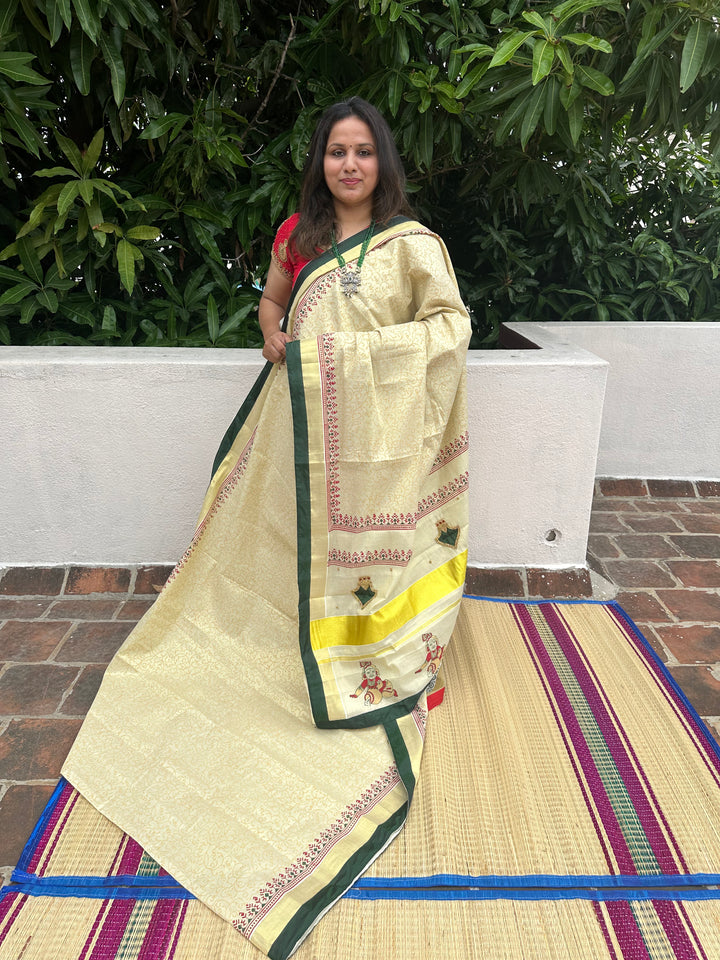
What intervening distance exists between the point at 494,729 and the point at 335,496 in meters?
0.71

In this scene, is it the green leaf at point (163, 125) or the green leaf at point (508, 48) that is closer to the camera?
the green leaf at point (508, 48)

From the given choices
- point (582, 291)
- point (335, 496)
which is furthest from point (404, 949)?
point (582, 291)

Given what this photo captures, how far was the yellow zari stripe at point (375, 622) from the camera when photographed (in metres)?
1.72

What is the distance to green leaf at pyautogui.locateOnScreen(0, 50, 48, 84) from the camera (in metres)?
1.98

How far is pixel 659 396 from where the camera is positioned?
3.19 meters

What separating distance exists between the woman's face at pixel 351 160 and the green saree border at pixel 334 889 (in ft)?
4.49

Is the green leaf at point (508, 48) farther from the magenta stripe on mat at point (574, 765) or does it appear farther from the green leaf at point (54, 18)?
the magenta stripe on mat at point (574, 765)

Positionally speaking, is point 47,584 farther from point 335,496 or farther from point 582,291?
point 582,291

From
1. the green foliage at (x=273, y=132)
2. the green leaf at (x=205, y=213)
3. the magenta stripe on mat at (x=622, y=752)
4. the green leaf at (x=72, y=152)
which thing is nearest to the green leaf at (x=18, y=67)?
the green foliage at (x=273, y=132)

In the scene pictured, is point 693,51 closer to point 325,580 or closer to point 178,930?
point 325,580

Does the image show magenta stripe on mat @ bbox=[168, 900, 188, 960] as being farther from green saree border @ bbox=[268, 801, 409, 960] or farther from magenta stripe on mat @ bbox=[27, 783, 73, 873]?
magenta stripe on mat @ bbox=[27, 783, 73, 873]

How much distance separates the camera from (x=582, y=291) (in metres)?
3.37

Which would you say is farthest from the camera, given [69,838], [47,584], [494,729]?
[47,584]

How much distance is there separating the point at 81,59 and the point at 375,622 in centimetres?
184
